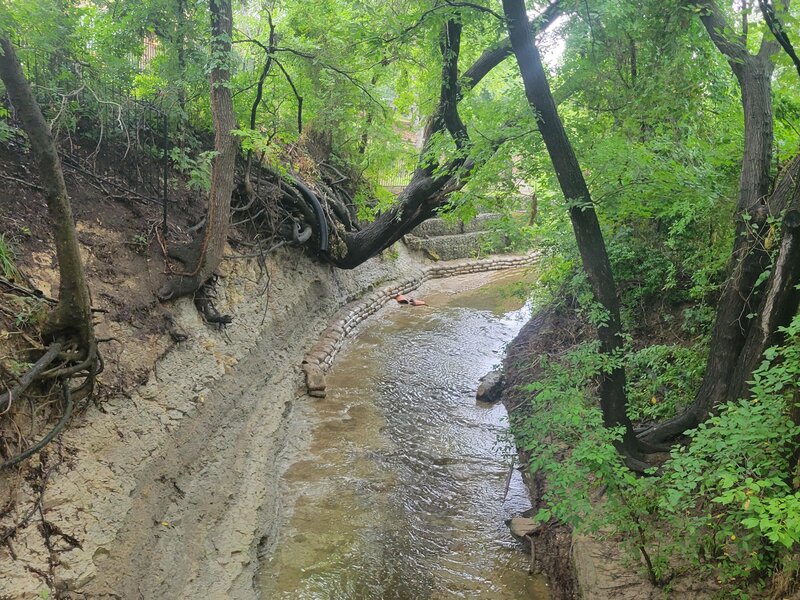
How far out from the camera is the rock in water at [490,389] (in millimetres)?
7809

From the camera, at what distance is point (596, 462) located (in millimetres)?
3504

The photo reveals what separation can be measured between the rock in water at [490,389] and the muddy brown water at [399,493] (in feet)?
0.57

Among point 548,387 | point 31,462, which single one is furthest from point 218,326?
point 548,387

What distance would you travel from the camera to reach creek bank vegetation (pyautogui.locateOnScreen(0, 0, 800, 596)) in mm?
3385

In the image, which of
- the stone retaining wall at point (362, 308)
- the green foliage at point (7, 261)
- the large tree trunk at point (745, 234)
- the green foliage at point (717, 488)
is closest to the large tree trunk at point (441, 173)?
the stone retaining wall at point (362, 308)

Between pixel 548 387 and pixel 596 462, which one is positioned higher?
pixel 548 387

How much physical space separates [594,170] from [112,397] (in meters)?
4.63

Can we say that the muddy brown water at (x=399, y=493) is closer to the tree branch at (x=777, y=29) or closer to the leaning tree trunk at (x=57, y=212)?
the leaning tree trunk at (x=57, y=212)

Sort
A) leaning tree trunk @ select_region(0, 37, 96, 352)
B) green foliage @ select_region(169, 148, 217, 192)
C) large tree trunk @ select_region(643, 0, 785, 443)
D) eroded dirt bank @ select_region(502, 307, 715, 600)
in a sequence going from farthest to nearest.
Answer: green foliage @ select_region(169, 148, 217, 192) → large tree trunk @ select_region(643, 0, 785, 443) → leaning tree trunk @ select_region(0, 37, 96, 352) → eroded dirt bank @ select_region(502, 307, 715, 600)

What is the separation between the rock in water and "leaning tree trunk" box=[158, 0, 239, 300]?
13.5ft

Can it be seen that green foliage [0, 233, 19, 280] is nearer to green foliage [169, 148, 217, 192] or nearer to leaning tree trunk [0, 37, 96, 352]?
leaning tree trunk [0, 37, 96, 352]

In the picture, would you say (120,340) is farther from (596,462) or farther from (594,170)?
(594,170)

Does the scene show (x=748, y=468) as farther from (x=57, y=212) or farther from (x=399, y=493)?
(x=57, y=212)

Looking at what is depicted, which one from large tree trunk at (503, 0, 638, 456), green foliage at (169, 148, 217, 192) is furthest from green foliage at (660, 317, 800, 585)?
green foliage at (169, 148, 217, 192)
